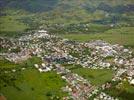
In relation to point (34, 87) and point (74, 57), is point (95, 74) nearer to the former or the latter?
point (34, 87)

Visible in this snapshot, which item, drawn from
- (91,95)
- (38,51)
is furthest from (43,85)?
(38,51)

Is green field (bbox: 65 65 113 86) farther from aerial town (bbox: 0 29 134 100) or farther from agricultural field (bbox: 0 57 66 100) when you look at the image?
agricultural field (bbox: 0 57 66 100)

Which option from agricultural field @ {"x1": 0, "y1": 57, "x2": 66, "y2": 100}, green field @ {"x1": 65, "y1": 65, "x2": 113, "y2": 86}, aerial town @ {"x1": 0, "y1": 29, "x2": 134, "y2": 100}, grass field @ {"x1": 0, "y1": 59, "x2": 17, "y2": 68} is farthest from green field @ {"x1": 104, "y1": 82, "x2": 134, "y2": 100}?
grass field @ {"x1": 0, "y1": 59, "x2": 17, "y2": 68}

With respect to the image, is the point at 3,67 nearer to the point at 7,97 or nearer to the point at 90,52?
the point at 7,97

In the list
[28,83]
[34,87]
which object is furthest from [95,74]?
[34,87]

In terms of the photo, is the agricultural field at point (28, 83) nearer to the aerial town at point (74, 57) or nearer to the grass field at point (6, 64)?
the grass field at point (6, 64)
